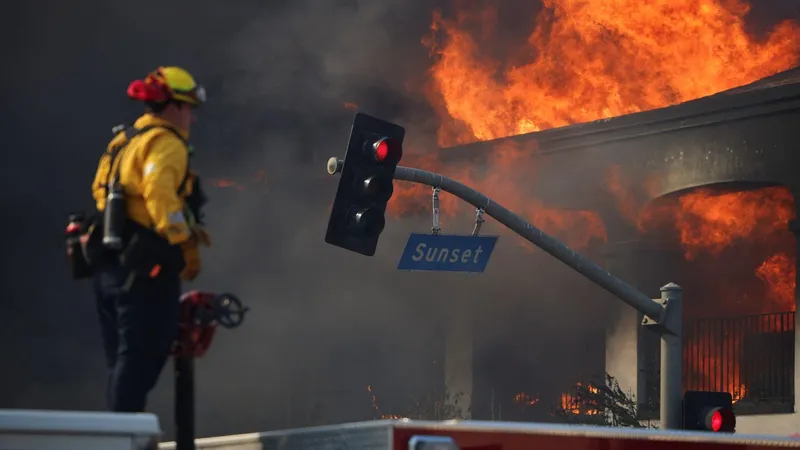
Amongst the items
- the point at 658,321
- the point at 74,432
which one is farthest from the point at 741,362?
the point at 74,432

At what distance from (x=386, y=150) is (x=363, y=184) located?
1.16 feet

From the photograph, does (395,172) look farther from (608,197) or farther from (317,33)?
(317,33)

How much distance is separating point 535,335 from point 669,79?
5.06m

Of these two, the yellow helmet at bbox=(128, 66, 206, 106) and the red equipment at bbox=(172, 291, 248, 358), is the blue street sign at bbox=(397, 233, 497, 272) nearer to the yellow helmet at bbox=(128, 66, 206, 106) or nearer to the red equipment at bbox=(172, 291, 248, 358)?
Answer: the yellow helmet at bbox=(128, 66, 206, 106)

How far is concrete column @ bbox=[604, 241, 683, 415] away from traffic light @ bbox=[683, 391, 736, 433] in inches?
280

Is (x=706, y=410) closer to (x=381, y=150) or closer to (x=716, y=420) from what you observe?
(x=716, y=420)

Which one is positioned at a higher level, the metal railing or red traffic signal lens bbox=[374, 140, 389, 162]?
red traffic signal lens bbox=[374, 140, 389, 162]

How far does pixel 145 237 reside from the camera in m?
5.99

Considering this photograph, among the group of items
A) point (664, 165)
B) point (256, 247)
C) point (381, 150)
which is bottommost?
point (381, 150)

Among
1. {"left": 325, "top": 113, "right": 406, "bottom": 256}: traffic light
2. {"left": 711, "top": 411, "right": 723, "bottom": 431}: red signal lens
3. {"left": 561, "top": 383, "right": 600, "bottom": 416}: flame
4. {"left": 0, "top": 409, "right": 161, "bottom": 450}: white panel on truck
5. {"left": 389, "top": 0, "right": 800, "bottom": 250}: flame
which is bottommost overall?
{"left": 0, "top": 409, "right": 161, "bottom": 450}: white panel on truck

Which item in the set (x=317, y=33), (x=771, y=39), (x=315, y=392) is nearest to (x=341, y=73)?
(x=317, y=33)

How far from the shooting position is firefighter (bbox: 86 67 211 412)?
232 inches

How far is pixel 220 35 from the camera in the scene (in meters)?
26.2

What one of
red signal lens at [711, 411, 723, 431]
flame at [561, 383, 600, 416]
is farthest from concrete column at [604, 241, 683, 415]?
red signal lens at [711, 411, 723, 431]
